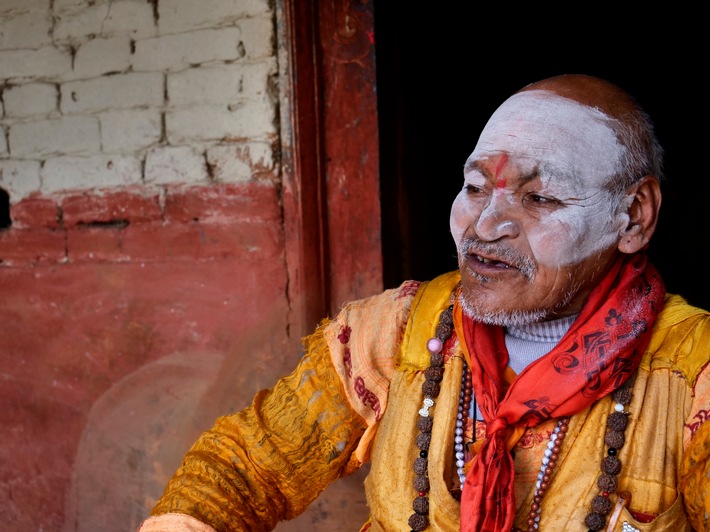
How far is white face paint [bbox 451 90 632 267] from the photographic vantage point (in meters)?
1.73

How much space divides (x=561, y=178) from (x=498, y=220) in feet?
0.54

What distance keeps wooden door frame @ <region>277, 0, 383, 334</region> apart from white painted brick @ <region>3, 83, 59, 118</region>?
99 cm

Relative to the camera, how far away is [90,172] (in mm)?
3041

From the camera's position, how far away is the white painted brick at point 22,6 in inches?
121

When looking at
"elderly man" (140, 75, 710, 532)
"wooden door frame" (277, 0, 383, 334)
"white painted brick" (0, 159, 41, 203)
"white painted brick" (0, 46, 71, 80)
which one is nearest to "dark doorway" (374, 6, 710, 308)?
"wooden door frame" (277, 0, 383, 334)

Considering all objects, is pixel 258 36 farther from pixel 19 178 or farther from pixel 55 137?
pixel 19 178

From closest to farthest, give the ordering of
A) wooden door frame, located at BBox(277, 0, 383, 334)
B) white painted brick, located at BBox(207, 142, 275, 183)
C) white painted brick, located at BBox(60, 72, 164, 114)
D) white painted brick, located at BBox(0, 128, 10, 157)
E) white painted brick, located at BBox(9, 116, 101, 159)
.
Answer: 1. wooden door frame, located at BBox(277, 0, 383, 334)
2. white painted brick, located at BBox(207, 142, 275, 183)
3. white painted brick, located at BBox(60, 72, 164, 114)
4. white painted brick, located at BBox(9, 116, 101, 159)
5. white painted brick, located at BBox(0, 128, 10, 157)

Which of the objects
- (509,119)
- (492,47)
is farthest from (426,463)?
(492,47)

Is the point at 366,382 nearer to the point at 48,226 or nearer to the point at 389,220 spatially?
the point at 389,220

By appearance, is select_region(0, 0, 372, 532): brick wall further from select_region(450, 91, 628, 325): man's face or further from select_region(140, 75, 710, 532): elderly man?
select_region(450, 91, 628, 325): man's face


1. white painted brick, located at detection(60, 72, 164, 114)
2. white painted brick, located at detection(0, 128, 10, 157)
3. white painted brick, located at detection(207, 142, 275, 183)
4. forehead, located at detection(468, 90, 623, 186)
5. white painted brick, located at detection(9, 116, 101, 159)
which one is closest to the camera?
forehead, located at detection(468, 90, 623, 186)

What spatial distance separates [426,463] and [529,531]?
0.26 m

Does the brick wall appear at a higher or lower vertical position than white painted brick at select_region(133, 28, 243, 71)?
lower

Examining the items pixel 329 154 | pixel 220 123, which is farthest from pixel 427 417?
pixel 220 123
